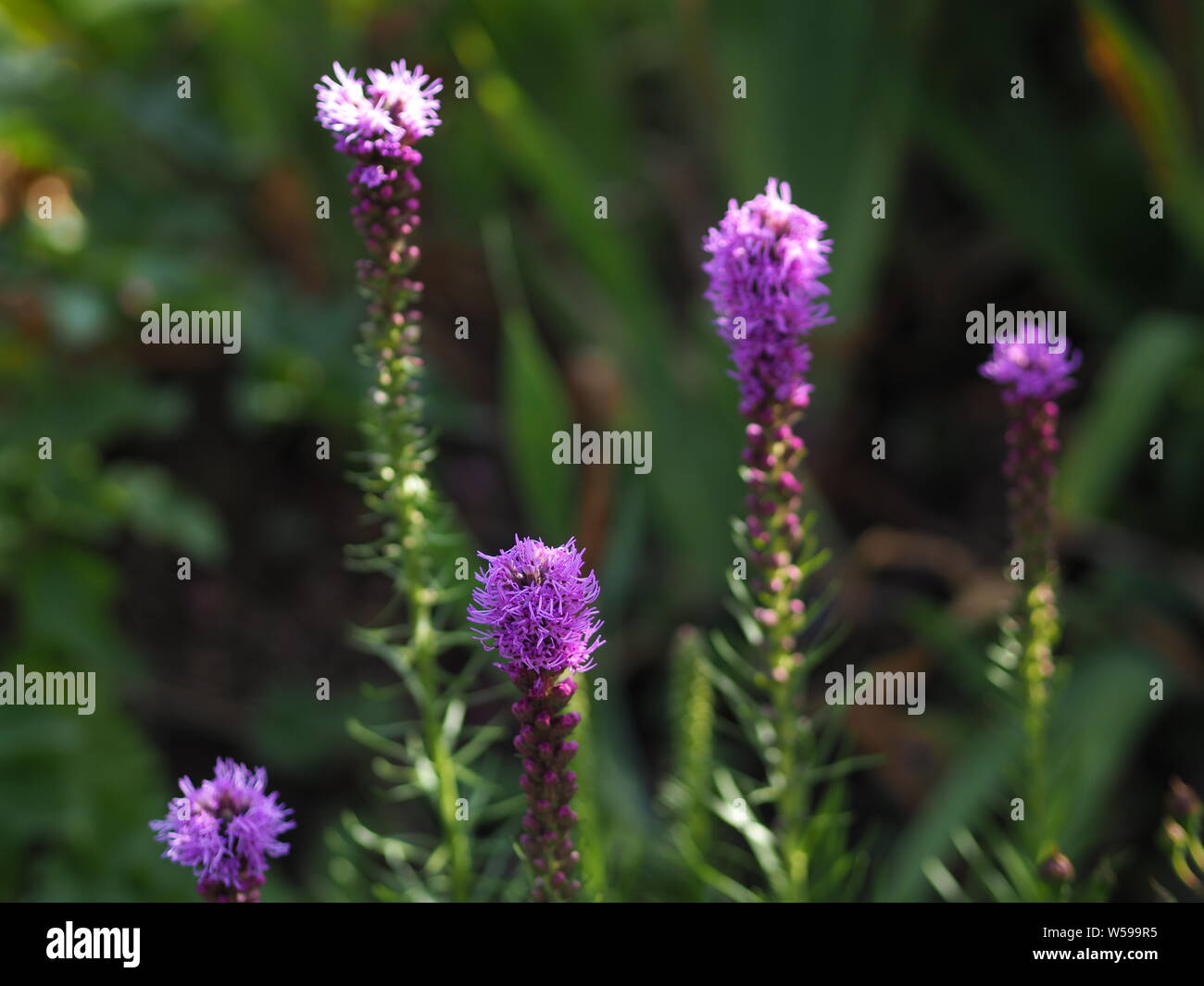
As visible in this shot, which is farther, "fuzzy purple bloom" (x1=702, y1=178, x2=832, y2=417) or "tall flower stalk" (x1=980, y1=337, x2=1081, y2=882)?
"tall flower stalk" (x1=980, y1=337, x2=1081, y2=882)

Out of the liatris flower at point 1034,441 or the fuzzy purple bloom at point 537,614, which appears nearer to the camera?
the fuzzy purple bloom at point 537,614

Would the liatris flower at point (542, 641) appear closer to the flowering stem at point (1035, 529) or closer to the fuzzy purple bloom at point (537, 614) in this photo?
the fuzzy purple bloom at point (537, 614)

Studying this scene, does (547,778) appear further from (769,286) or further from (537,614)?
(769,286)

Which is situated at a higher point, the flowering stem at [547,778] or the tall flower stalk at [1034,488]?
the tall flower stalk at [1034,488]

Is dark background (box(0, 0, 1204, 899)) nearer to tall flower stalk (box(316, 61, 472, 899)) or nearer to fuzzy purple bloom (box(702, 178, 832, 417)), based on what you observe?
tall flower stalk (box(316, 61, 472, 899))
